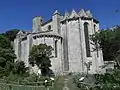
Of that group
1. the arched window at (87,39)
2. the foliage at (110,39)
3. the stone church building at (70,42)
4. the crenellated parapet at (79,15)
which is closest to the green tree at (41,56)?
the stone church building at (70,42)

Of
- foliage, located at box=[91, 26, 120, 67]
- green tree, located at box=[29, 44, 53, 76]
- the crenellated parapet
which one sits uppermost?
the crenellated parapet

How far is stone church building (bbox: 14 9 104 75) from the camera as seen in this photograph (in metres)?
56.0

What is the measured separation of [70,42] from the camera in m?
58.9

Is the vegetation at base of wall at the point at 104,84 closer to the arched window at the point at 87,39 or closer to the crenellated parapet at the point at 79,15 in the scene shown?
the arched window at the point at 87,39

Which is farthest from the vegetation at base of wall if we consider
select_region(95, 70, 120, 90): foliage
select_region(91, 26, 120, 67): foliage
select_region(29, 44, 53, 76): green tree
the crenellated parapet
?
the crenellated parapet

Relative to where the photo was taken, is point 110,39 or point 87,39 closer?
point 110,39

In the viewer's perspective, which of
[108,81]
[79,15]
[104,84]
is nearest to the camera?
[104,84]

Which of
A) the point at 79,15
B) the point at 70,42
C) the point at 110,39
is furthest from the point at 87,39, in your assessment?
the point at 110,39

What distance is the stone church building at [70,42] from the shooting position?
5597cm

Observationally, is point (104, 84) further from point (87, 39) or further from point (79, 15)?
point (79, 15)

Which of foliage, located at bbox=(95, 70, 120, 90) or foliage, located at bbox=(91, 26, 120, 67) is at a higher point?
foliage, located at bbox=(91, 26, 120, 67)

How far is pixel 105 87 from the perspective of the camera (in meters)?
26.4

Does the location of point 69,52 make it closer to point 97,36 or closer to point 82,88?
point 97,36

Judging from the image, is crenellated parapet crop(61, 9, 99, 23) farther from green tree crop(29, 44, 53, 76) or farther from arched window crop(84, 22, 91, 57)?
green tree crop(29, 44, 53, 76)
